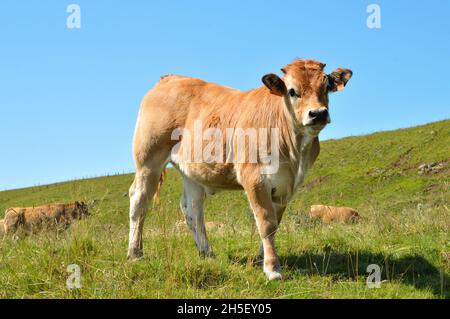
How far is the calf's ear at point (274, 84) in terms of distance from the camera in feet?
20.8

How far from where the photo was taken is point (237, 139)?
6754 mm

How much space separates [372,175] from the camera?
36375mm

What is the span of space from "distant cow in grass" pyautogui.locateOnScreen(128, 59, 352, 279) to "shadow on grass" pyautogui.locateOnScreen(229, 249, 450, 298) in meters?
0.56

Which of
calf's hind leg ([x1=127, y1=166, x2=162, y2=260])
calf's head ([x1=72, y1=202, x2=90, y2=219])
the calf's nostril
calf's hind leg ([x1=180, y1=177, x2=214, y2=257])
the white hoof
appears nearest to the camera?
the calf's nostril

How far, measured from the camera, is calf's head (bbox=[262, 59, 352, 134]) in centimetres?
595

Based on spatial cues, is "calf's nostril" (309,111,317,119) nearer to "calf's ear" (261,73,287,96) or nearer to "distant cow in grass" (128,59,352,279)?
"distant cow in grass" (128,59,352,279)

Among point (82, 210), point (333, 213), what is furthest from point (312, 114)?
point (333, 213)

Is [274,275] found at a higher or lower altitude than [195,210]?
lower

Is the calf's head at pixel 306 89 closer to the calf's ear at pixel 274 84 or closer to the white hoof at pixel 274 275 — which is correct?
the calf's ear at pixel 274 84

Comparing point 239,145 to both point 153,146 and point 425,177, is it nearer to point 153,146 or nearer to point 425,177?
point 153,146

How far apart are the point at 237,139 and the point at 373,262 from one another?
264cm

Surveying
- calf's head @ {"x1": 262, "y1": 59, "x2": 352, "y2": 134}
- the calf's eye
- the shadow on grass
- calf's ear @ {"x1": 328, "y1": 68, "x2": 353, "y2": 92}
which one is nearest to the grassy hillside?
the shadow on grass

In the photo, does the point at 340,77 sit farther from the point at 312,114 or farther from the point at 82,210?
the point at 82,210
